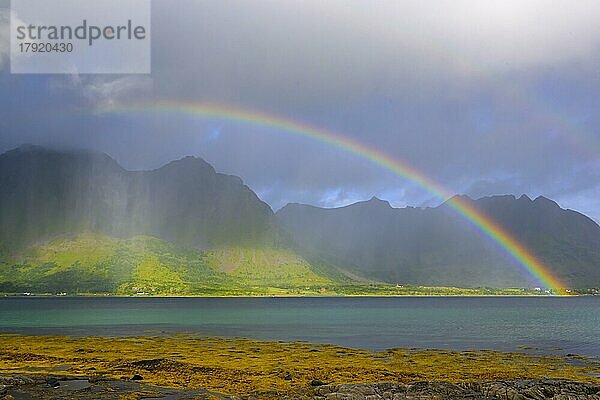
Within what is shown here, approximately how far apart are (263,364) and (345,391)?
20.5 metres

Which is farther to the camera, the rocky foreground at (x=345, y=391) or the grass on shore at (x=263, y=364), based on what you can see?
the grass on shore at (x=263, y=364)

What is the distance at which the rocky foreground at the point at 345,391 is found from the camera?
133ft

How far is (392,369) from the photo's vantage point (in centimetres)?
5712

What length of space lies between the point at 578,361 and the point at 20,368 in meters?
62.9

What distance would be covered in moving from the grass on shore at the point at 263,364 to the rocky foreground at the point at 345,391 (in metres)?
2.93

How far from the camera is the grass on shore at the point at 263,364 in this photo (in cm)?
5050

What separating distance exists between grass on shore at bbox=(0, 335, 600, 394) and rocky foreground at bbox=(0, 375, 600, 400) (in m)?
2.93

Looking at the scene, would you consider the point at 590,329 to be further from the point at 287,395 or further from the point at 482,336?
the point at 287,395

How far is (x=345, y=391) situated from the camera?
4147 cm

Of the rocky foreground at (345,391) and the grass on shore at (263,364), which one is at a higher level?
the rocky foreground at (345,391)

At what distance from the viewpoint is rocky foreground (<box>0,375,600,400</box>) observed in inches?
1596

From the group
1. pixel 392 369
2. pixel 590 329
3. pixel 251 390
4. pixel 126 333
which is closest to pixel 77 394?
pixel 251 390

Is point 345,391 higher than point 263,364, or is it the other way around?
point 345,391

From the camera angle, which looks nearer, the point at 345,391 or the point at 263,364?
the point at 345,391
